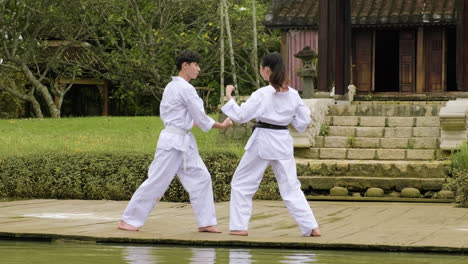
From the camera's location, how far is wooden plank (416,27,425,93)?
25458 mm

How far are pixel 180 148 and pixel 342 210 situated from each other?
11.3 feet

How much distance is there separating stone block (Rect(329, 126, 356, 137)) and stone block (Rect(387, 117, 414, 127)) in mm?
744

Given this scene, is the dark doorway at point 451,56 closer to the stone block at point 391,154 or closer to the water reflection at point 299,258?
the stone block at point 391,154

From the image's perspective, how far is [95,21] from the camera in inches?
1065

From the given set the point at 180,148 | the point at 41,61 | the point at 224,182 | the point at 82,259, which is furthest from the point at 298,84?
the point at 82,259

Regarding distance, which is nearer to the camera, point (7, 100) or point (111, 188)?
point (111, 188)

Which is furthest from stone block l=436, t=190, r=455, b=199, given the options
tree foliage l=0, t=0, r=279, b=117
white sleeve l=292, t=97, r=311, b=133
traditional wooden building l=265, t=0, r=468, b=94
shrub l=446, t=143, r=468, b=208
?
tree foliage l=0, t=0, r=279, b=117

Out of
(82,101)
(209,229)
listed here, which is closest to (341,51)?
(209,229)

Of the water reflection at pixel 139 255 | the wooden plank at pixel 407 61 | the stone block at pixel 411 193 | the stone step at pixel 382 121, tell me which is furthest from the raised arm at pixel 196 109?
the wooden plank at pixel 407 61

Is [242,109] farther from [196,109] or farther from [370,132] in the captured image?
[370,132]

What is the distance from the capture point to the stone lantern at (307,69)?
1991 centimetres

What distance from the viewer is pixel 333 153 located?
53.8ft

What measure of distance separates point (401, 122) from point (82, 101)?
71.2 ft

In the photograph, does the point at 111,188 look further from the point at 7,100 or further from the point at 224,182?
the point at 7,100
